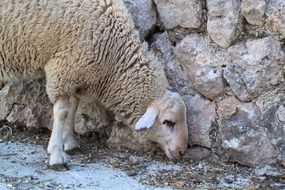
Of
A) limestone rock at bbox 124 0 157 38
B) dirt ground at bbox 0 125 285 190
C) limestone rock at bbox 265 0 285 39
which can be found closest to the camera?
dirt ground at bbox 0 125 285 190

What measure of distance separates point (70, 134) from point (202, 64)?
4.48ft

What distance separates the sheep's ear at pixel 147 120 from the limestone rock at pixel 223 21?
32.0 inches

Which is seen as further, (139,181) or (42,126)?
(42,126)

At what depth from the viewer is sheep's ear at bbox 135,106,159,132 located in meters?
5.34

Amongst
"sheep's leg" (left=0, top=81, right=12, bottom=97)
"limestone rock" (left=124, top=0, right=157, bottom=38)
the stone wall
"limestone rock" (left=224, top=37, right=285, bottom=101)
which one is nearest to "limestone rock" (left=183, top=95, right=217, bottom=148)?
the stone wall

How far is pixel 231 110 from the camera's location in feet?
17.9

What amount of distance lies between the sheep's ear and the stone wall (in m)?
0.36

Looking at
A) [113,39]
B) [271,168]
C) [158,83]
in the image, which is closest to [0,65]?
[113,39]

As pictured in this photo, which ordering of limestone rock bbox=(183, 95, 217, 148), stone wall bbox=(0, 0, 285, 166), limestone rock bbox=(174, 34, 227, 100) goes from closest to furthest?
1. stone wall bbox=(0, 0, 285, 166)
2. limestone rock bbox=(174, 34, 227, 100)
3. limestone rock bbox=(183, 95, 217, 148)

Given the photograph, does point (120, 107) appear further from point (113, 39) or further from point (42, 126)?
point (42, 126)

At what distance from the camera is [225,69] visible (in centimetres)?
541

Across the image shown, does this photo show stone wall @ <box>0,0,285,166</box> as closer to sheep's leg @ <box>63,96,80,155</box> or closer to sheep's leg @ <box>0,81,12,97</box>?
sheep's leg @ <box>63,96,80,155</box>

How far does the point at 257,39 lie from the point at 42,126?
7.65ft

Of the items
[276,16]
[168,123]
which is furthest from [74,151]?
[276,16]
